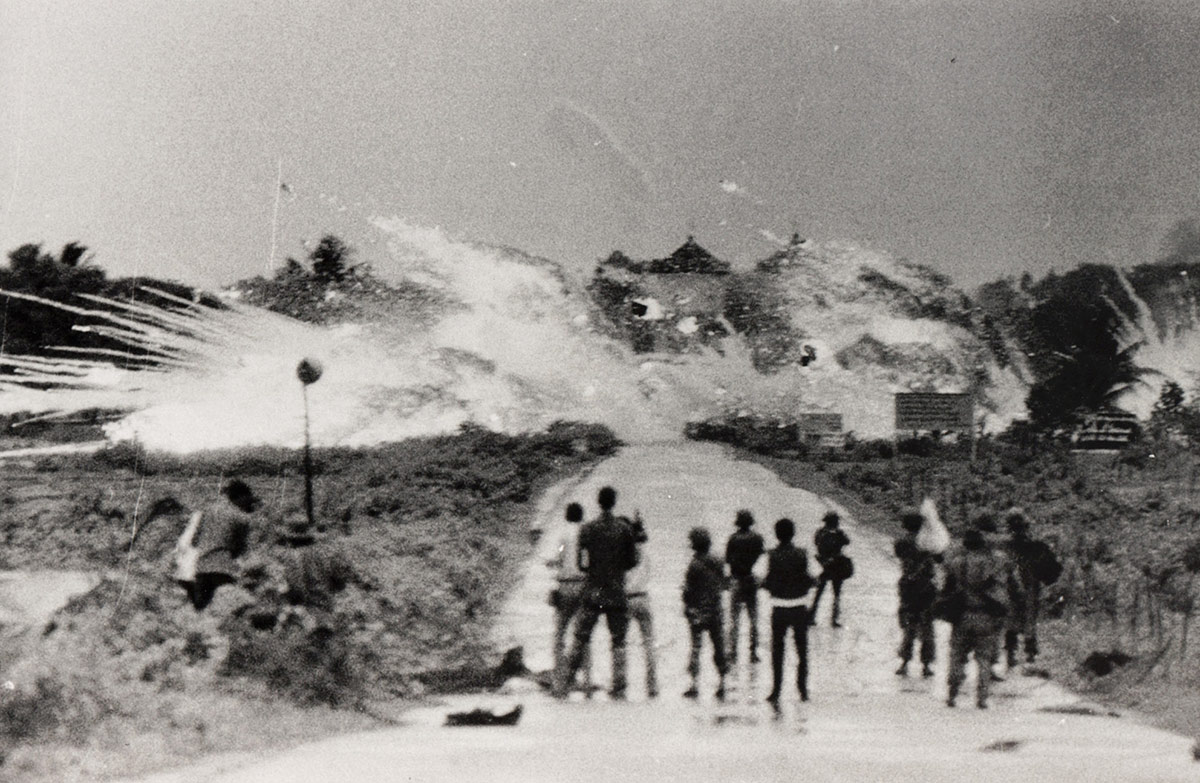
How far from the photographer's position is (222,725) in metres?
6.86

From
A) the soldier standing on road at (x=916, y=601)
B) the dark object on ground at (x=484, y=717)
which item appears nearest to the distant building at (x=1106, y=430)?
the soldier standing on road at (x=916, y=601)

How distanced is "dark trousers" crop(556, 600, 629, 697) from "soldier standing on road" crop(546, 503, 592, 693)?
0.04 metres

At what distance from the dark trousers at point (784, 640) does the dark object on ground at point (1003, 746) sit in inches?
34.9

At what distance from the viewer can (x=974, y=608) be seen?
6883 millimetres

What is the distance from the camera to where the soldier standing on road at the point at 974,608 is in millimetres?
6910

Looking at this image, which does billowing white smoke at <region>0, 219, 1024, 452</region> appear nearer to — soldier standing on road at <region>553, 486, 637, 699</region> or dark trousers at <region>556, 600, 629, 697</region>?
soldier standing on road at <region>553, 486, 637, 699</region>

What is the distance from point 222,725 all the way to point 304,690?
17.4 inches

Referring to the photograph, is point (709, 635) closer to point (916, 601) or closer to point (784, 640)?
point (784, 640)

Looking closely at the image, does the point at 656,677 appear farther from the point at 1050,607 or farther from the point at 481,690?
the point at 1050,607

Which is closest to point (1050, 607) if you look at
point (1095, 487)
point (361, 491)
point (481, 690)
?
point (1095, 487)

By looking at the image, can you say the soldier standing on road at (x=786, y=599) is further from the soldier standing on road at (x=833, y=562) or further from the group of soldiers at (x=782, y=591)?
the soldier standing on road at (x=833, y=562)

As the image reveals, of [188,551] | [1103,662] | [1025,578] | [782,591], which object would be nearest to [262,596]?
[188,551]

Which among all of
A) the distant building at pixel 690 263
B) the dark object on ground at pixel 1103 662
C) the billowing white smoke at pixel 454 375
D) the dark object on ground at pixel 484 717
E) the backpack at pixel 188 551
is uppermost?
the distant building at pixel 690 263

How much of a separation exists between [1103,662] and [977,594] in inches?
38.4
